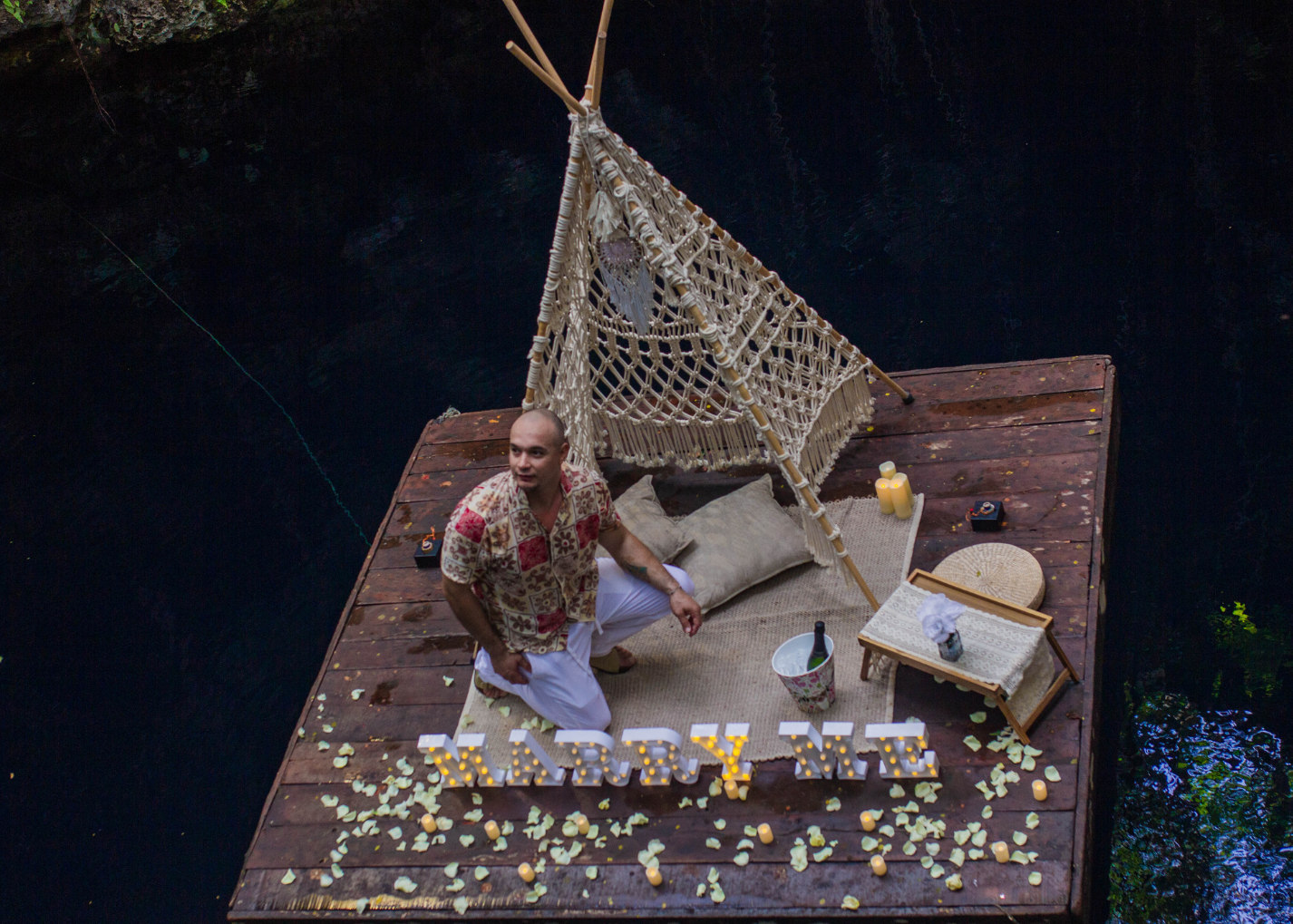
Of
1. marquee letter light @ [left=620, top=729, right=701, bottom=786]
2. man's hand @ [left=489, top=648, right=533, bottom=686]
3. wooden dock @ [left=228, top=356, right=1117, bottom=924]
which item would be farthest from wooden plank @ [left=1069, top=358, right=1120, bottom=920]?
man's hand @ [left=489, top=648, right=533, bottom=686]

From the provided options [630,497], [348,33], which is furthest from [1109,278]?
[348,33]

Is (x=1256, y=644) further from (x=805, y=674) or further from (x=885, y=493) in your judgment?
(x=805, y=674)

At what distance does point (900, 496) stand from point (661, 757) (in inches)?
51.2

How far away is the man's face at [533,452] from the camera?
2.93 metres

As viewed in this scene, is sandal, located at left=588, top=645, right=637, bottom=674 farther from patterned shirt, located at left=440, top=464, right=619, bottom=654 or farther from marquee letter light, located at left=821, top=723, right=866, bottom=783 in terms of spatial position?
marquee letter light, located at left=821, top=723, right=866, bottom=783

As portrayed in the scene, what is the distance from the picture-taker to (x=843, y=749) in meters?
3.03

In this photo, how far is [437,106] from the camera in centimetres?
855

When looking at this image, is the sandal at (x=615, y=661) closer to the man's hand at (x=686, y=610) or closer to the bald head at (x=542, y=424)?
the man's hand at (x=686, y=610)

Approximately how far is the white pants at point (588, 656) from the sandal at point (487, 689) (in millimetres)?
35

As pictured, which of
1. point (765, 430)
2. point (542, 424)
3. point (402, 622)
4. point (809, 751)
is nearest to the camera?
point (542, 424)

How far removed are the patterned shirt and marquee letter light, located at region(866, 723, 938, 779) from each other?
0.89 meters

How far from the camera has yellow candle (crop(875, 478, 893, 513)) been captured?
390 centimetres

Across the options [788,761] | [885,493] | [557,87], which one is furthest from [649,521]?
[557,87]

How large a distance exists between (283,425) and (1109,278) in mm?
4436
